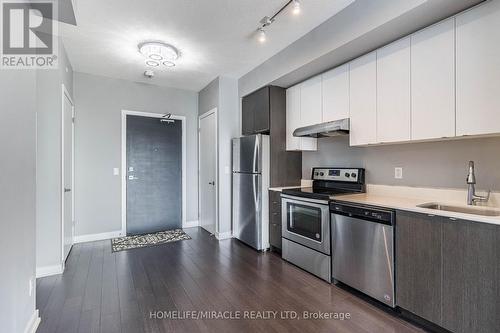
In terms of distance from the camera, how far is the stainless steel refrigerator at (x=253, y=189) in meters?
3.57

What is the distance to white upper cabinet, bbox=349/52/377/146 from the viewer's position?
8.17 ft

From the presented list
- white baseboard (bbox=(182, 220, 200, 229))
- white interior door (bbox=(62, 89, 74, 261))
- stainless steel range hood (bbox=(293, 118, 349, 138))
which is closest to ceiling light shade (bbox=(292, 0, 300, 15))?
stainless steel range hood (bbox=(293, 118, 349, 138))

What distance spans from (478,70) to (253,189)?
2681 millimetres

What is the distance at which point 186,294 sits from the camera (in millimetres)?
2426

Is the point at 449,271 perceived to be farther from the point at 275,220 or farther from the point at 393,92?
the point at 275,220

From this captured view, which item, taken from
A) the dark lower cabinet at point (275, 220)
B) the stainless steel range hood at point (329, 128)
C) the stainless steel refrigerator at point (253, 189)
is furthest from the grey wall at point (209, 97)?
the dark lower cabinet at point (275, 220)

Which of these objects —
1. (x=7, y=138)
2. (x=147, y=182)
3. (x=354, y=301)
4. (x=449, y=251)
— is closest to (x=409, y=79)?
(x=449, y=251)

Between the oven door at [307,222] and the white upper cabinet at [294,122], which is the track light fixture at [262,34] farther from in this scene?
the oven door at [307,222]

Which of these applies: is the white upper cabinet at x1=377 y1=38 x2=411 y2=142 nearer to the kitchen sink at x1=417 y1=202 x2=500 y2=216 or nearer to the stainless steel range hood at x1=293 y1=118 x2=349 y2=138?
the stainless steel range hood at x1=293 y1=118 x2=349 y2=138

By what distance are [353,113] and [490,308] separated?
6.25 feet

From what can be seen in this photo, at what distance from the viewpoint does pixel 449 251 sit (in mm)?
1734

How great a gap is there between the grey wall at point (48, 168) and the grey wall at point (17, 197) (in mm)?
1023

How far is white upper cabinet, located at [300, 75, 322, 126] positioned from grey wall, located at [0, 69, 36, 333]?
111 inches

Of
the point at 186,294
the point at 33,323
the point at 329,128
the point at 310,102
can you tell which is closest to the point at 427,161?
the point at 329,128
